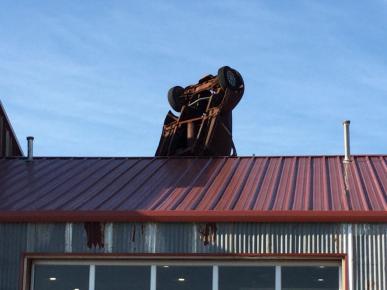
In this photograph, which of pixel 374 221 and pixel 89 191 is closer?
pixel 374 221

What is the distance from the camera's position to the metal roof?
18.8 metres

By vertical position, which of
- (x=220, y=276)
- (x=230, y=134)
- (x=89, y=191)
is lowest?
(x=220, y=276)

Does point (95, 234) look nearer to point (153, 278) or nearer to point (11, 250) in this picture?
point (153, 278)

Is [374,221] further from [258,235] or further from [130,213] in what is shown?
[130,213]

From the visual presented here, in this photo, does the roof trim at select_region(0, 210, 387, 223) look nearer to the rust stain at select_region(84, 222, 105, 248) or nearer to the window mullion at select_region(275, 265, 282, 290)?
the rust stain at select_region(84, 222, 105, 248)

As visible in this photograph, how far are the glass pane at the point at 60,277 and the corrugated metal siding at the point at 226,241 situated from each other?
420 millimetres

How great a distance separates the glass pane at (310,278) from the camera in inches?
734

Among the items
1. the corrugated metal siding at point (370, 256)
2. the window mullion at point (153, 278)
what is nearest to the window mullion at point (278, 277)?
the corrugated metal siding at point (370, 256)

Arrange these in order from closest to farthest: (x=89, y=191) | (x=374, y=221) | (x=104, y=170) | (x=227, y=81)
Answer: (x=374, y=221)
(x=89, y=191)
(x=104, y=170)
(x=227, y=81)

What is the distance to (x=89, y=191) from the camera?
21125 mm

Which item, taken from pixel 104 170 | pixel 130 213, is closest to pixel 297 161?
pixel 104 170

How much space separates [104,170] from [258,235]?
5593mm

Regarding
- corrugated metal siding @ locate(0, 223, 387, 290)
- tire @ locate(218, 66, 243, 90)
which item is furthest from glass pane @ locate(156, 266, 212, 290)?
tire @ locate(218, 66, 243, 90)

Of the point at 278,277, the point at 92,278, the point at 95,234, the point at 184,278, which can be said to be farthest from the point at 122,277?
the point at 278,277
